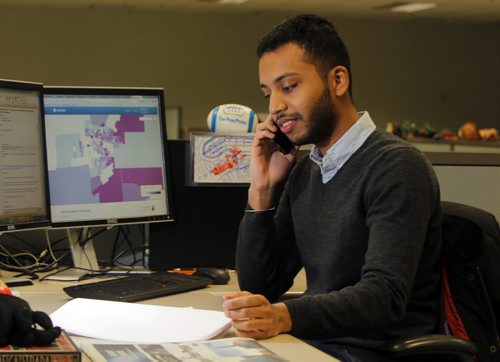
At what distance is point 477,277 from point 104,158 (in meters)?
1.01

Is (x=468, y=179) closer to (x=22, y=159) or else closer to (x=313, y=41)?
(x=313, y=41)

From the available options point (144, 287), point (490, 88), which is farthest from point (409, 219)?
point (490, 88)

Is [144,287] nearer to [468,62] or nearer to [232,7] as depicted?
[232,7]

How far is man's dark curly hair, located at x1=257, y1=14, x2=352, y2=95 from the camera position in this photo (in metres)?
1.61

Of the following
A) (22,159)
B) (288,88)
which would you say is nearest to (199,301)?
(288,88)

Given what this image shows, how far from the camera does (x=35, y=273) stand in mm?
1979

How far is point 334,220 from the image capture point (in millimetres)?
1585

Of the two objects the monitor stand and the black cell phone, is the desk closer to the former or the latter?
the monitor stand

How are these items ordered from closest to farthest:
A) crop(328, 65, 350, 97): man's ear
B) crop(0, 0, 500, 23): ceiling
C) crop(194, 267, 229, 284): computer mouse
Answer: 1. crop(328, 65, 350, 97): man's ear
2. crop(194, 267, 229, 284): computer mouse
3. crop(0, 0, 500, 23): ceiling

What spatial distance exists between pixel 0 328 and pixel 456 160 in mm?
1523

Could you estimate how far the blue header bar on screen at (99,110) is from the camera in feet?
6.51

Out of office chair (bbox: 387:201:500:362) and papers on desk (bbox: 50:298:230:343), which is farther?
office chair (bbox: 387:201:500:362)

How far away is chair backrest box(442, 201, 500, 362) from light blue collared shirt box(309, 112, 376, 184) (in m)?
0.25

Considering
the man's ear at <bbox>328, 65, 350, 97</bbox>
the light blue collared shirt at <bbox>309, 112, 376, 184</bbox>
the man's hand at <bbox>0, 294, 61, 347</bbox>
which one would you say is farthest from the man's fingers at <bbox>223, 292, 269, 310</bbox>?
the man's ear at <bbox>328, 65, 350, 97</bbox>
